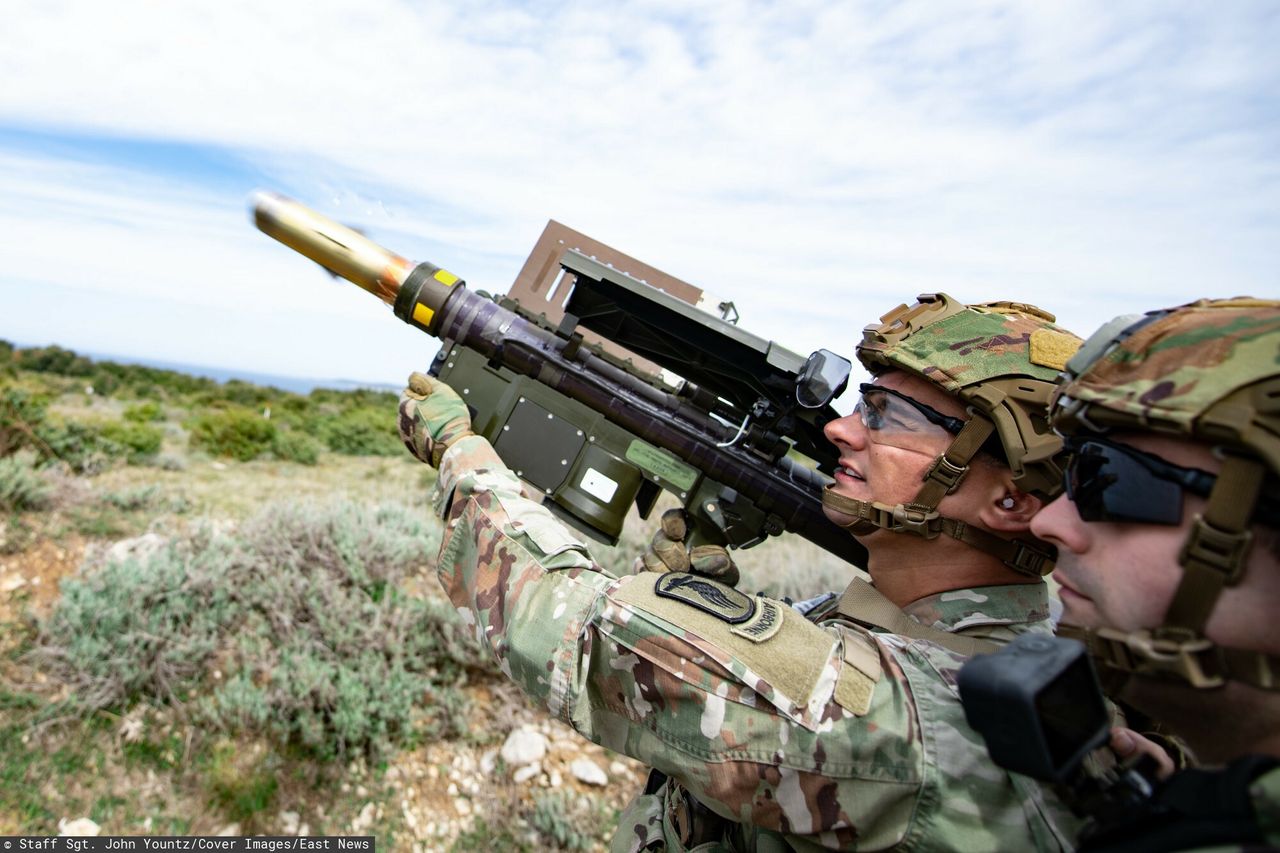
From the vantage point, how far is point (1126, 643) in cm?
125

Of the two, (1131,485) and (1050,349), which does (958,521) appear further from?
(1131,485)

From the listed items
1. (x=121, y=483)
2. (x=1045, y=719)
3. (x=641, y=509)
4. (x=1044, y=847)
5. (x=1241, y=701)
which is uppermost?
(x=1241, y=701)

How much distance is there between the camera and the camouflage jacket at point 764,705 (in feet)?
4.98

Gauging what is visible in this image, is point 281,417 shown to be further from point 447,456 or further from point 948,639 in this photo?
point 948,639

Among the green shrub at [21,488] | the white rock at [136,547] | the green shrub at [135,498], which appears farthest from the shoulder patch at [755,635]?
the green shrub at [135,498]

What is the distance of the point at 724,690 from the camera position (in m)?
1.59

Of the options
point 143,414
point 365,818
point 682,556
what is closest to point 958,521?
point 682,556

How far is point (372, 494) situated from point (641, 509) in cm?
577

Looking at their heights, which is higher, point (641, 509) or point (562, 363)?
point (562, 363)

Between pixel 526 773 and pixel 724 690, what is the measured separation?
3.13m

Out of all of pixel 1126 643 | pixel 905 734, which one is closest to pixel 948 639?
pixel 905 734

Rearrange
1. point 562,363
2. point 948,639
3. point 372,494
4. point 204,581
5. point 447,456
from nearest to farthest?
point 948,639
point 447,456
point 562,363
point 204,581
point 372,494

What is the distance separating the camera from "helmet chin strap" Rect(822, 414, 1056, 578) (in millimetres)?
2188

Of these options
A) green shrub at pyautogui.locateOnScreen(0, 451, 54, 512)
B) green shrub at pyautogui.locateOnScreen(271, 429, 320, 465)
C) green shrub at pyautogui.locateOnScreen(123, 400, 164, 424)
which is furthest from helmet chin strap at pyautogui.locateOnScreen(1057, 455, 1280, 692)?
green shrub at pyautogui.locateOnScreen(123, 400, 164, 424)
